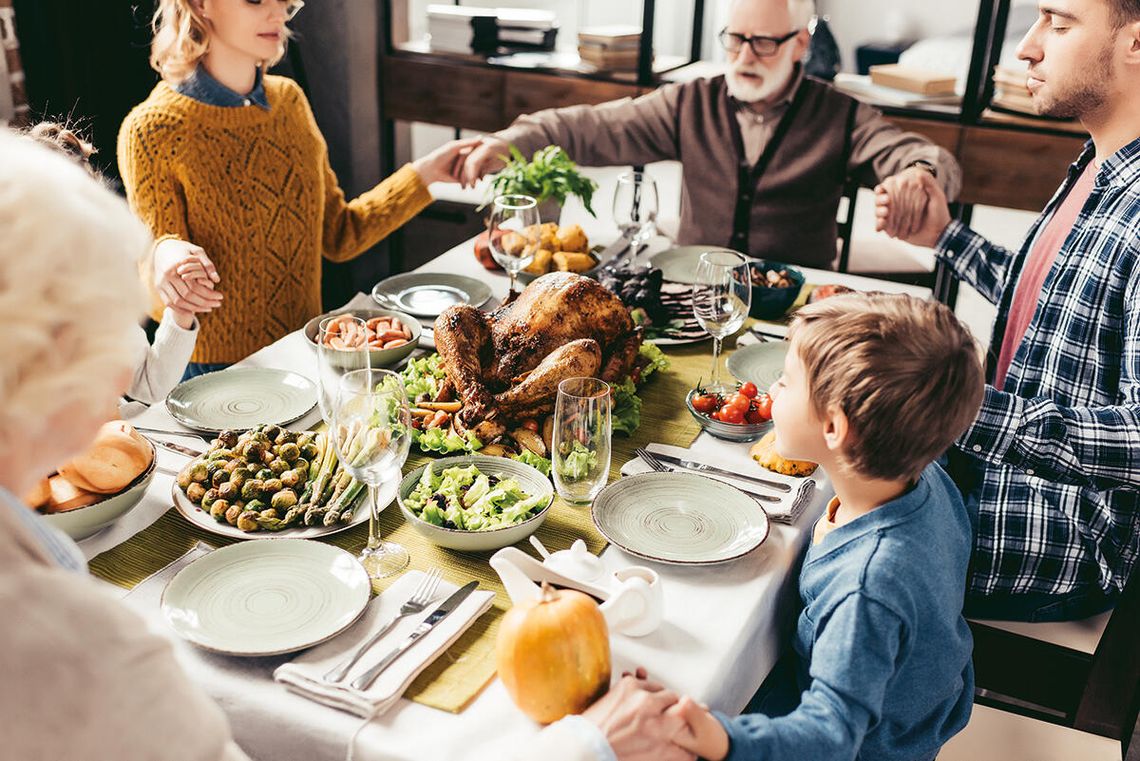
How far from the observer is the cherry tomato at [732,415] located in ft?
5.87

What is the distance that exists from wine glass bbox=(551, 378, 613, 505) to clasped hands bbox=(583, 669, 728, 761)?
42cm

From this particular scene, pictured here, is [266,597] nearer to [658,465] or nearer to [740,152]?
[658,465]

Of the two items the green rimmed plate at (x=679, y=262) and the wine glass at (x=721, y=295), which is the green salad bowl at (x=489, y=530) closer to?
the wine glass at (x=721, y=295)

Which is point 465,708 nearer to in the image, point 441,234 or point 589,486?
point 589,486

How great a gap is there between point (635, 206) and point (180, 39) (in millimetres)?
1123

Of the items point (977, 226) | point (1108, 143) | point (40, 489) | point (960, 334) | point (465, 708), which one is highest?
point (1108, 143)

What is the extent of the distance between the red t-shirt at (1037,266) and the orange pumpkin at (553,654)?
1331 mm

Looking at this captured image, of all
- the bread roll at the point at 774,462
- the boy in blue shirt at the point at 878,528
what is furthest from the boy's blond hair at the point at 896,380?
the bread roll at the point at 774,462

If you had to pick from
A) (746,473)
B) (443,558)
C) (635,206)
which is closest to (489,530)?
(443,558)

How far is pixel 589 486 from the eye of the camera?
1.53 metres

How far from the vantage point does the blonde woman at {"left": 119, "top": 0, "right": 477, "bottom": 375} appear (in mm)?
2232

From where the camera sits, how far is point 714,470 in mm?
1660

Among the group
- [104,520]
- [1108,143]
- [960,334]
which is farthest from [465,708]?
[1108,143]

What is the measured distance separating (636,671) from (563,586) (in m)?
0.15
